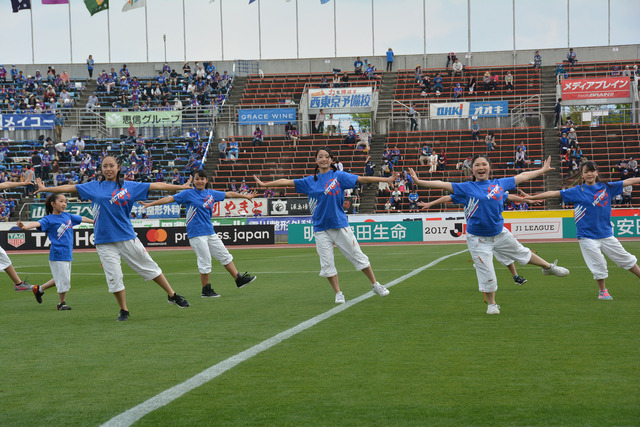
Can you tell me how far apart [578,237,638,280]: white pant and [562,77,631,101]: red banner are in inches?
1406

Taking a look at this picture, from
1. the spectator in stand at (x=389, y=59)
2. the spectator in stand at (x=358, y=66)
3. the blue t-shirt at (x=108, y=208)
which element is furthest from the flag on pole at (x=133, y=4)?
the blue t-shirt at (x=108, y=208)

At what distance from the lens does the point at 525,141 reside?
42.0m

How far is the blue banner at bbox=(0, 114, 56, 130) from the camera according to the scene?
46.9 meters

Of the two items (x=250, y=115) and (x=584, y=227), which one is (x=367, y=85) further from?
(x=584, y=227)

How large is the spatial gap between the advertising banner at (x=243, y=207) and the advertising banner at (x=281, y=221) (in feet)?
2.50

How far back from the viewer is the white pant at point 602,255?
10.3m

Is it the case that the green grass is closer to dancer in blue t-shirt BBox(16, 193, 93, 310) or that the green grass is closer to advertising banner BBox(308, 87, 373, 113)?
dancer in blue t-shirt BBox(16, 193, 93, 310)

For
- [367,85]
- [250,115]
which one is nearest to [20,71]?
[250,115]

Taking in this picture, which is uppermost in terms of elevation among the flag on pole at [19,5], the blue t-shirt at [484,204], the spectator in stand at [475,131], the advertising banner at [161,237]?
the flag on pole at [19,5]

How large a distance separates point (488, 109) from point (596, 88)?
6.49m

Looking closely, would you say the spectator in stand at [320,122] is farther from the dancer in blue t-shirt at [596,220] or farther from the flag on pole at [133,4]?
the dancer in blue t-shirt at [596,220]

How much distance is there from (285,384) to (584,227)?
21.8 ft

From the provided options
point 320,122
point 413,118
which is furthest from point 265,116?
point 413,118

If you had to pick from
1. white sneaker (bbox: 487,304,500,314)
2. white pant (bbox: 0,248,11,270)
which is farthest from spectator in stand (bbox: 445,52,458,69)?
white sneaker (bbox: 487,304,500,314)
